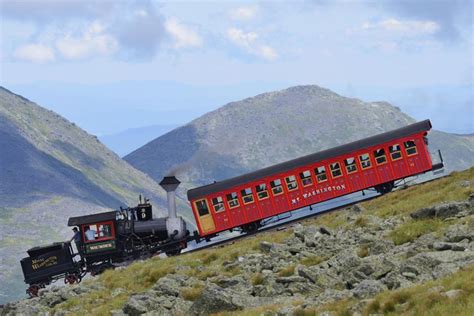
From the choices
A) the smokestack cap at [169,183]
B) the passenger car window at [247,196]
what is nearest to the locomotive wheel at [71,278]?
the smokestack cap at [169,183]

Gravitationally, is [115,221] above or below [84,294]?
above

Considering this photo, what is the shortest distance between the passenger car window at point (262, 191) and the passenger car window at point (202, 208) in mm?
3154

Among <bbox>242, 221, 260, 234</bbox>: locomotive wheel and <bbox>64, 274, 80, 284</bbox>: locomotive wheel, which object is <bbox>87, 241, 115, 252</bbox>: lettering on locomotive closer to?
<bbox>64, 274, 80, 284</bbox>: locomotive wheel

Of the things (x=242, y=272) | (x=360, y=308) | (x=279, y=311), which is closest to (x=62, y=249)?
(x=242, y=272)

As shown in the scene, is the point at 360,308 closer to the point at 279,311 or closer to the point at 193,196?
the point at 279,311

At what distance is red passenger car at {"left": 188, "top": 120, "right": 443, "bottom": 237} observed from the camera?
4638cm

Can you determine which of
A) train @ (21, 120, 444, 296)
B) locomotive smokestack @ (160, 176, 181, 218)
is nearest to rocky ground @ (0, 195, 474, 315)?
train @ (21, 120, 444, 296)

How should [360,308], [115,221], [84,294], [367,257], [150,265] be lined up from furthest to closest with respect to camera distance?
[115,221] → [150,265] → [84,294] → [367,257] → [360,308]

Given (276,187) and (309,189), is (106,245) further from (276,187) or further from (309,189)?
(309,189)

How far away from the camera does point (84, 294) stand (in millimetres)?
33750

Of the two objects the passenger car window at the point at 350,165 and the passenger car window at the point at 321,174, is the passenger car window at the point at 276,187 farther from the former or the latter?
the passenger car window at the point at 350,165

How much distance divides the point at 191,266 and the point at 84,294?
4.78m

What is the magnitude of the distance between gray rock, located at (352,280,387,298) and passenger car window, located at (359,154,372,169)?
2625 centimetres

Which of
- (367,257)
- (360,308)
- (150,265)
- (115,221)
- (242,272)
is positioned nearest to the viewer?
(360,308)
